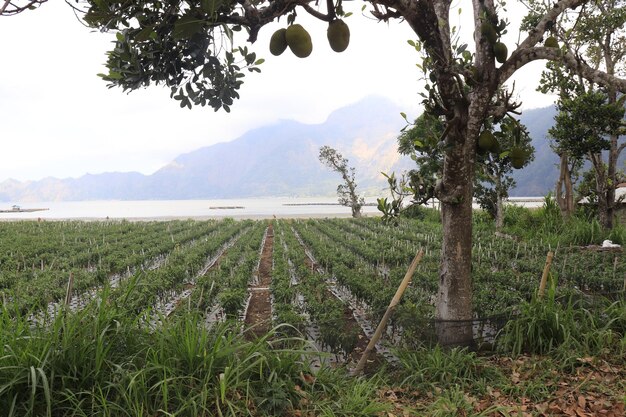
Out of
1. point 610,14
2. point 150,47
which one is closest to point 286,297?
point 150,47

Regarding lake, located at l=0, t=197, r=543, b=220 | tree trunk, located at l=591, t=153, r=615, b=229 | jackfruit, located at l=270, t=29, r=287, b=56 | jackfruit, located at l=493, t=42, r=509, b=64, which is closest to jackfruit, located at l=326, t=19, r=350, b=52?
jackfruit, located at l=270, t=29, r=287, b=56

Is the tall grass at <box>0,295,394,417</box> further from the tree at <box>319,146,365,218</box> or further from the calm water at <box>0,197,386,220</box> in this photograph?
the calm water at <box>0,197,386,220</box>

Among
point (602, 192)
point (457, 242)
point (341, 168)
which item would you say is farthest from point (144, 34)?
point (341, 168)

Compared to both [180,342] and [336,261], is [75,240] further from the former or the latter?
[180,342]

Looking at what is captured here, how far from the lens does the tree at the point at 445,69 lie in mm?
3221

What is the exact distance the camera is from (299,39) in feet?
8.89

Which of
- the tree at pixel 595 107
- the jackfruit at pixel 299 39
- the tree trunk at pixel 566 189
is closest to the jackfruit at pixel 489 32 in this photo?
the jackfruit at pixel 299 39

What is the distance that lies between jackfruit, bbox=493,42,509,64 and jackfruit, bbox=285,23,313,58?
207 centimetres

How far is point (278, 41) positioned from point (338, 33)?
41cm

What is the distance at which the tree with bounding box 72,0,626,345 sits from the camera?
3221mm

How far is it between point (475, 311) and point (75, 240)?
15779 mm

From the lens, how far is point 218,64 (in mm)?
3549

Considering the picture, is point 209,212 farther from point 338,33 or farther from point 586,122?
point 338,33

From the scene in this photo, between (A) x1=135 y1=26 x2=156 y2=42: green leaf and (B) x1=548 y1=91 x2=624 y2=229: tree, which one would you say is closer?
(A) x1=135 y1=26 x2=156 y2=42: green leaf
